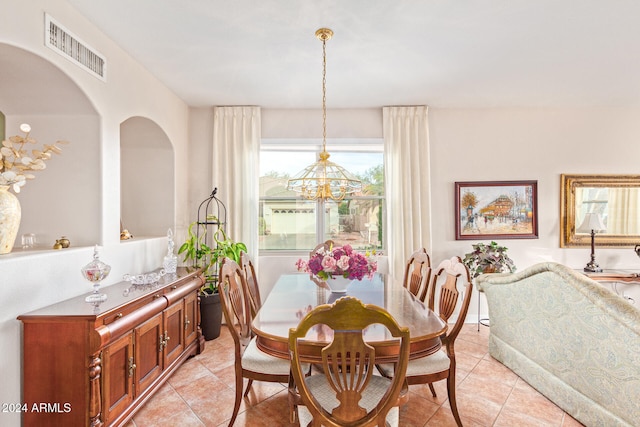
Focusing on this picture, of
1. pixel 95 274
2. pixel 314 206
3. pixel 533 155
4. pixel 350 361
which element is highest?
pixel 533 155

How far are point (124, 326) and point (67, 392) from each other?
0.41 m

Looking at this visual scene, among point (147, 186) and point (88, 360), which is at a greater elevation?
point (147, 186)

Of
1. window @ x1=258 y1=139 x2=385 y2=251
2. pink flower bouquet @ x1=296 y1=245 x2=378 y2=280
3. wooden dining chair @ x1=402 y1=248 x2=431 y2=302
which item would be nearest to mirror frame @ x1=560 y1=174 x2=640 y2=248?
window @ x1=258 y1=139 x2=385 y2=251

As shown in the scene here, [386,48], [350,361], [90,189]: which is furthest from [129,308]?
[386,48]

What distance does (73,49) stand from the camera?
2.34 meters

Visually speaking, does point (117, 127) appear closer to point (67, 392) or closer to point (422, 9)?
point (67, 392)

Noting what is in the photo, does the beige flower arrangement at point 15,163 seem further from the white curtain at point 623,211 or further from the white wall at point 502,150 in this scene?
the white curtain at point 623,211

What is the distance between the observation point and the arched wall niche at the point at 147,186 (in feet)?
12.8

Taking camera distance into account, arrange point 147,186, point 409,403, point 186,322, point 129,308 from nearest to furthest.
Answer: point 129,308
point 409,403
point 186,322
point 147,186

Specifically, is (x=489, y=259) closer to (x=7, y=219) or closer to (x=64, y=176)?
(x=64, y=176)

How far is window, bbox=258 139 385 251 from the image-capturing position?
4.68 m

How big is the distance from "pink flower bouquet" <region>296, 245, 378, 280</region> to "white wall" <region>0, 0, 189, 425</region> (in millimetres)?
1597

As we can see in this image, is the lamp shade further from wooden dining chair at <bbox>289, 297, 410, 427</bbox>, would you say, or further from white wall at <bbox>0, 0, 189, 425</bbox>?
white wall at <bbox>0, 0, 189, 425</bbox>

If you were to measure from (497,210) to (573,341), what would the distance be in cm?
246
